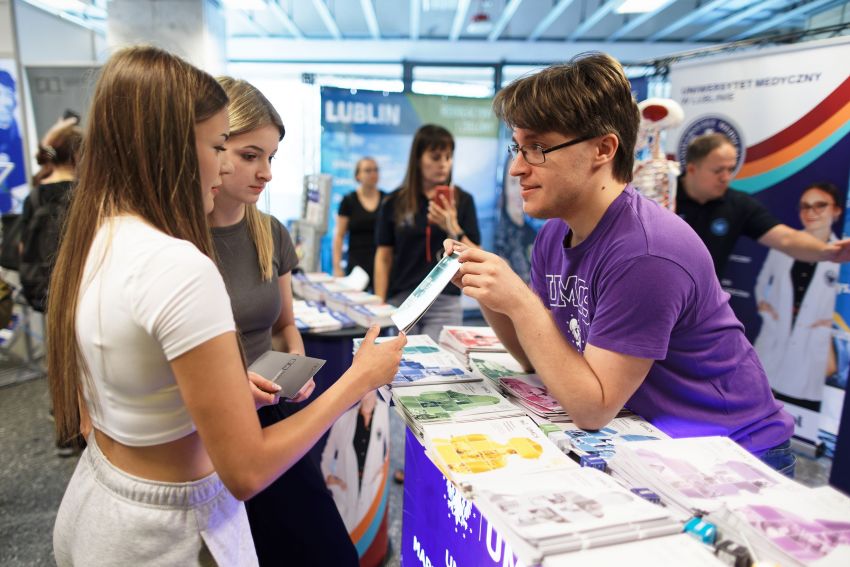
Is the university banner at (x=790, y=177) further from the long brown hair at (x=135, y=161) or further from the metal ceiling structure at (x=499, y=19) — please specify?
the long brown hair at (x=135, y=161)

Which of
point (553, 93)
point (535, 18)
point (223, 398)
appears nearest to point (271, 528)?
point (223, 398)

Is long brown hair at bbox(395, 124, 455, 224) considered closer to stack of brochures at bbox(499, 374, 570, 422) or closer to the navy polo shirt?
the navy polo shirt

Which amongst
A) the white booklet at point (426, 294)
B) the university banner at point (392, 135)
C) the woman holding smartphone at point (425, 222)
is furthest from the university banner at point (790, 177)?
the university banner at point (392, 135)

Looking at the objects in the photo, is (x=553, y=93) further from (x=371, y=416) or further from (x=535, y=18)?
(x=535, y=18)

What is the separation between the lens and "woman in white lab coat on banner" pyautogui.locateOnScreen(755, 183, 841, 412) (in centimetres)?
329

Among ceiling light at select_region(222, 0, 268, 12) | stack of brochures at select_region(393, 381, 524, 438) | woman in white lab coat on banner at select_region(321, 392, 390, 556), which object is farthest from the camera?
ceiling light at select_region(222, 0, 268, 12)

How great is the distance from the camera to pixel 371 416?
2.34 meters

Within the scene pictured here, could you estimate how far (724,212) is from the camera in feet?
10.9

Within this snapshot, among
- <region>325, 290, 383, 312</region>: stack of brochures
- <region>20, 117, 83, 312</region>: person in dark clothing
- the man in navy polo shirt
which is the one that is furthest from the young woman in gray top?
the man in navy polo shirt

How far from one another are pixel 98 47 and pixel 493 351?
6927mm

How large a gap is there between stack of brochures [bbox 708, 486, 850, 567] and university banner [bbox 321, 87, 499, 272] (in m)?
5.22

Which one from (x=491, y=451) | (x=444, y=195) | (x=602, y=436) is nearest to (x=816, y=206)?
(x=444, y=195)

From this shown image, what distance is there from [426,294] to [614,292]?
1.36 ft

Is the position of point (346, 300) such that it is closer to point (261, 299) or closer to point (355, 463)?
point (355, 463)
